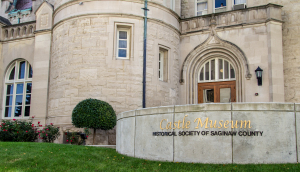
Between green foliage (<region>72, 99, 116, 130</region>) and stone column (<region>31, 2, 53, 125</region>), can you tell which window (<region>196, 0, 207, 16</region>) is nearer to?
stone column (<region>31, 2, 53, 125</region>)

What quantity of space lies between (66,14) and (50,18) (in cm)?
199

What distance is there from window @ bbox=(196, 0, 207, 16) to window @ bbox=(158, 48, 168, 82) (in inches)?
141

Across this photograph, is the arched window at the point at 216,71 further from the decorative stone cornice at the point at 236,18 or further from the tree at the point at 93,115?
the tree at the point at 93,115

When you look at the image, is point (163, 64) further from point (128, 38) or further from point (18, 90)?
point (18, 90)

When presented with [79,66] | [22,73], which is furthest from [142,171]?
[22,73]

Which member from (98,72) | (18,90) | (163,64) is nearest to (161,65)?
(163,64)

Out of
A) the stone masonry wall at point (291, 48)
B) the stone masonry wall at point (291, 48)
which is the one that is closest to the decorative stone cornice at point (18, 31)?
the stone masonry wall at point (291, 48)

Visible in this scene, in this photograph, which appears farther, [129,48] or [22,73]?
[22,73]

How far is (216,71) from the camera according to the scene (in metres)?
18.3

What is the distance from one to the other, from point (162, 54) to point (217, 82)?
3178 mm

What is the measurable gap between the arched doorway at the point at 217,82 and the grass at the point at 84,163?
843 cm

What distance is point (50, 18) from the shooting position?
18.6 meters

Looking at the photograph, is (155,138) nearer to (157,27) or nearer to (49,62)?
(157,27)

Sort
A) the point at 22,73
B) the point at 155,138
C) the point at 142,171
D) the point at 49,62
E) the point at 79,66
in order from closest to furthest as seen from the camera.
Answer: the point at 142,171 < the point at 155,138 < the point at 79,66 < the point at 49,62 < the point at 22,73
